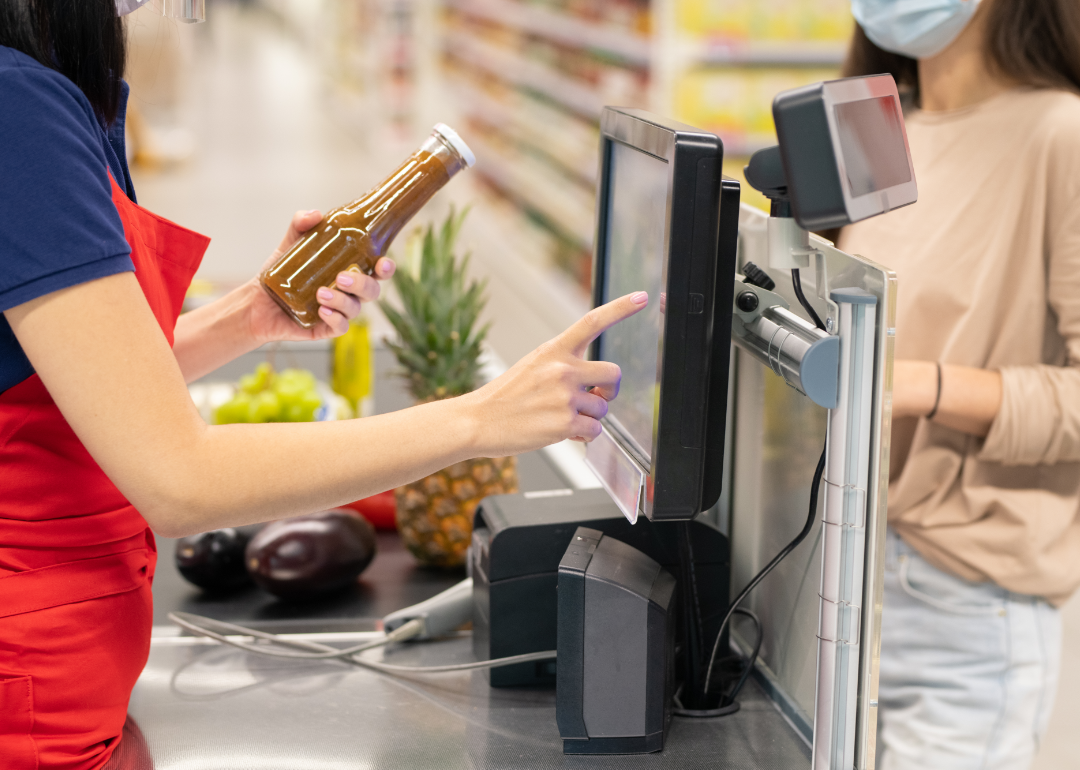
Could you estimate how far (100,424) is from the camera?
852 mm

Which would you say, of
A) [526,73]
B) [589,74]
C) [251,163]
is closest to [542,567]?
[589,74]

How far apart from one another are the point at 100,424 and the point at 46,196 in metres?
0.19

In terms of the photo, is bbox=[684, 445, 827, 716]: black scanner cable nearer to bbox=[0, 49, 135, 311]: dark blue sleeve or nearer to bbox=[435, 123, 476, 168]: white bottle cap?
bbox=[435, 123, 476, 168]: white bottle cap

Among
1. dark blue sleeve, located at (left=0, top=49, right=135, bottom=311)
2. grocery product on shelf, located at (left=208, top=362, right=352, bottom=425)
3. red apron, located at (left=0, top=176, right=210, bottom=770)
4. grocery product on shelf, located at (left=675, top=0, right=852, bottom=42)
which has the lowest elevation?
grocery product on shelf, located at (left=208, top=362, right=352, bottom=425)

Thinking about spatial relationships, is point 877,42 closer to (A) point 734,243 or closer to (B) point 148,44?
(A) point 734,243

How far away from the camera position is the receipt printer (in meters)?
1.05

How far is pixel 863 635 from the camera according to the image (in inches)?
35.7

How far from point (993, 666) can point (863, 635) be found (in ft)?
2.74

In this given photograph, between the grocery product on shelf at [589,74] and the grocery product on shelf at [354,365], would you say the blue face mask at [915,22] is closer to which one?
the grocery product on shelf at [589,74]

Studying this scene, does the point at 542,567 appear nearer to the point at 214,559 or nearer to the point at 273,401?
the point at 214,559

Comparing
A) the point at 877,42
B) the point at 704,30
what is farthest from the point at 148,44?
the point at 877,42

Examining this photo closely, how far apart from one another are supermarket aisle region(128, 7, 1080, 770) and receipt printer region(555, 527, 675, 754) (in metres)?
→ 1.10

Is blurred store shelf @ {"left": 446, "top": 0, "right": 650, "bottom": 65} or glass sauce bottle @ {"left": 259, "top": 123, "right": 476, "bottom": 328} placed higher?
blurred store shelf @ {"left": 446, "top": 0, "right": 650, "bottom": 65}

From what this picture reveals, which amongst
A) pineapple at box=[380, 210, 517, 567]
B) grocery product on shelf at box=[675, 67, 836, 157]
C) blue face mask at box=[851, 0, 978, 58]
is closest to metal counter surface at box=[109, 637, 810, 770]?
pineapple at box=[380, 210, 517, 567]
